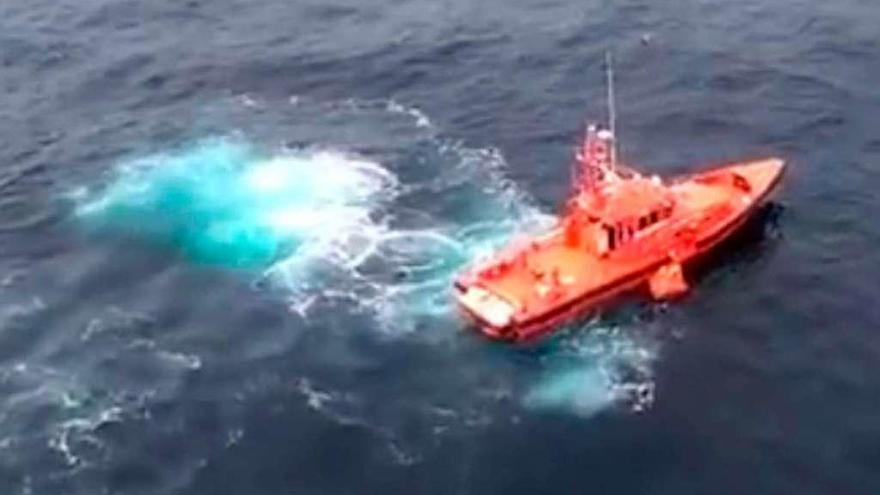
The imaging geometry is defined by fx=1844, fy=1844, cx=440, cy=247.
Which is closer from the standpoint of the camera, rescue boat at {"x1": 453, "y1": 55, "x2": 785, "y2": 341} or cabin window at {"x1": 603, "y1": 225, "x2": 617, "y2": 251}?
rescue boat at {"x1": 453, "y1": 55, "x2": 785, "y2": 341}

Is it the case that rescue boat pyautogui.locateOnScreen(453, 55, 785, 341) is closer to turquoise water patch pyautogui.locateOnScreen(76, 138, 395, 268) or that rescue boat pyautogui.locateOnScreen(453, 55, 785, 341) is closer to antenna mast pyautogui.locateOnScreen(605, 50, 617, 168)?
antenna mast pyautogui.locateOnScreen(605, 50, 617, 168)

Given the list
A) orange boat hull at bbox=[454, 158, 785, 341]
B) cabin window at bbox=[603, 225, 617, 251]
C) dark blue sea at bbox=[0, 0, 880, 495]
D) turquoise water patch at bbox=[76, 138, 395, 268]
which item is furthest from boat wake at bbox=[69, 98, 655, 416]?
cabin window at bbox=[603, 225, 617, 251]

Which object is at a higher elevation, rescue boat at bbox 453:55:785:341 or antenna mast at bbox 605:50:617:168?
antenna mast at bbox 605:50:617:168

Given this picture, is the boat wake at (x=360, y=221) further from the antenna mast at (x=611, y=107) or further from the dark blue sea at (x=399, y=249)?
the antenna mast at (x=611, y=107)

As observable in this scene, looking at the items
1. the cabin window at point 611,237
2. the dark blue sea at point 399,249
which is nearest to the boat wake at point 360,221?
the dark blue sea at point 399,249

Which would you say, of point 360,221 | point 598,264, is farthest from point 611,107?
point 360,221

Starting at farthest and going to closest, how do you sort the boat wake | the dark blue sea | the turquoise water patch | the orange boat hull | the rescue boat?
the turquoise water patch, the rescue boat, the boat wake, the orange boat hull, the dark blue sea

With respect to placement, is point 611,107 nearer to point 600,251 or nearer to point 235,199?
point 600,251
